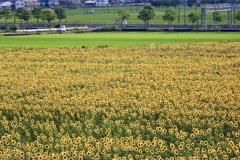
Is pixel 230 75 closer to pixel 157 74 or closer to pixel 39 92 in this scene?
pixel 157 74

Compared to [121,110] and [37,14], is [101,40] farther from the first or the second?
[37,14]

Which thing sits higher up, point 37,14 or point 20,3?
point 20,3

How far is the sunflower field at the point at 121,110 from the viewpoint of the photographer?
12.0 m

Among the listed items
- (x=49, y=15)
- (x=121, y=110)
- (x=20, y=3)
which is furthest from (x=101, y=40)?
(x=20, y=3)

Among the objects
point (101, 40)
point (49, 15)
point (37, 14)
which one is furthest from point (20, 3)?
point (101, 40)

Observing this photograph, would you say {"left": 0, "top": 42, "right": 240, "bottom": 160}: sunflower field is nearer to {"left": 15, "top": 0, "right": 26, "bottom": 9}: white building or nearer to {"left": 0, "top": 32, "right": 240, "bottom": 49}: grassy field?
{"left": 0, "top": 32, "right": 240, "bottom": 49}: grassy field

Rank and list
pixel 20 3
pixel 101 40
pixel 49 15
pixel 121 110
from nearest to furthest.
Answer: pixel 121 110 < pixel 101 40 < pixel 49 15 < pixel 20 3

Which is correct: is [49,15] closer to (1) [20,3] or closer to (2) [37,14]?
(2) [37,14]

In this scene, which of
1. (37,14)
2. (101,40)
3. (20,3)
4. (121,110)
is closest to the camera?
(121,110)

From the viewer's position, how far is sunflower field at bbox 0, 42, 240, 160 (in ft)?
39.2

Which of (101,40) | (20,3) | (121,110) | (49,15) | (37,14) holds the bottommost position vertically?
(121,110)

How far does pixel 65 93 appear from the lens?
59.5 feet

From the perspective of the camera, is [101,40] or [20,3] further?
[20,3]

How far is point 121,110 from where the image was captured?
15492mm
